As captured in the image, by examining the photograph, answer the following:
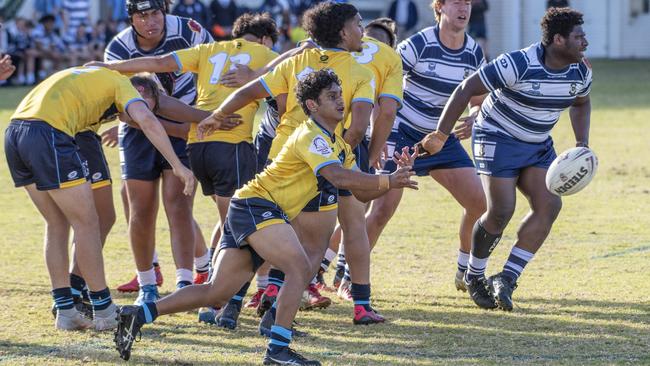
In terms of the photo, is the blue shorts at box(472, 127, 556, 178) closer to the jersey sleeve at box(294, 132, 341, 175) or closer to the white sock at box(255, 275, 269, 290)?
the white sock at box(255, 275, 269, 290)

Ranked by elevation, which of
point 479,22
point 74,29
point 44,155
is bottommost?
point 479,22

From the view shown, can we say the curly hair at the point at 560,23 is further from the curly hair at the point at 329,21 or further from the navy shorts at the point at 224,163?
the navy shorts at the point at 224,163

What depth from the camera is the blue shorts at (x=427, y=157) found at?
8.25 meters

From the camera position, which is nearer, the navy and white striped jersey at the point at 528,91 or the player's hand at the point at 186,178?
the player's hand at the point at 186,178

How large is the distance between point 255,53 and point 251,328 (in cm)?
177

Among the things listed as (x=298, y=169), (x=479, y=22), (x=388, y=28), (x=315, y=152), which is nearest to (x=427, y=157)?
(x=388, y=28)

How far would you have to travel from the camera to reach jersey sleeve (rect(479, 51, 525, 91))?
24.3 feet

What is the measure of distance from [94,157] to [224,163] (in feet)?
2.82

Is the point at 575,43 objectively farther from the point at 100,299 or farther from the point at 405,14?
the point at 405,14

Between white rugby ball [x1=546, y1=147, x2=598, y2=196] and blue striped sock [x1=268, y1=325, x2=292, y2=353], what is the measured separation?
2259 millimetres

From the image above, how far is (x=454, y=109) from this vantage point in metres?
7.49

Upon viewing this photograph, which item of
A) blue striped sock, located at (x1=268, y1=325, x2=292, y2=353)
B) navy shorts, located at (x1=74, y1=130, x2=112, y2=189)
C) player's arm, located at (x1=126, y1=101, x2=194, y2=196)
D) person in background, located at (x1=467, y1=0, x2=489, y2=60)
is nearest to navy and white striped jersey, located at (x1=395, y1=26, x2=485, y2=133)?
navy shorts, located at (x1=74, y1=130, x2=112, y2=189)

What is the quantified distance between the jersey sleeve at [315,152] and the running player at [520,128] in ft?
4.92

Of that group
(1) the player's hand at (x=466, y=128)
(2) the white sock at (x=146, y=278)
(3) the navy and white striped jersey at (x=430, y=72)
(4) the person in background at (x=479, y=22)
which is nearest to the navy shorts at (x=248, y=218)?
(2) the white sock at (x=146, y=278)
